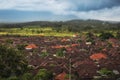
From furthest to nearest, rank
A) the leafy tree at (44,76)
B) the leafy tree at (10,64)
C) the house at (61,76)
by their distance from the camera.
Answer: the leafy tree at (10,64), the house at (61,76), the leafy tree at (44,76)

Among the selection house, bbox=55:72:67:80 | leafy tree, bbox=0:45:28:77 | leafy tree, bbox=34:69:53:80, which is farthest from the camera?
leafy tree, bbox=0:45:28:77

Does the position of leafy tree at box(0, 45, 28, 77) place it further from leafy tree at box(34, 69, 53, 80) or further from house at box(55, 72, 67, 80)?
house at box(55, 72, 67, 80)

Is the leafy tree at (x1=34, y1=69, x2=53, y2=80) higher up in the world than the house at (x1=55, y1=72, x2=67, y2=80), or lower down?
higher up

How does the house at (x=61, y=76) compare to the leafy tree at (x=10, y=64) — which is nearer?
the house at (x=61, y=76)

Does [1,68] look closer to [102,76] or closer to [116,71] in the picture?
[102,76]

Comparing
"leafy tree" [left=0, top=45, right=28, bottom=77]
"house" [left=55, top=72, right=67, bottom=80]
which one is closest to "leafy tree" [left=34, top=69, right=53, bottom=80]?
"house" [left=55, top=72, right=67, bottom=80]

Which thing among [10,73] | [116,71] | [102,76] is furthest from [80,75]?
[10,73]

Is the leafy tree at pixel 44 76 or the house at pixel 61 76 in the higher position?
the leafy tree at pixel 44 76

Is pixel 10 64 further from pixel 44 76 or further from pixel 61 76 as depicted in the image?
pixel 61 76

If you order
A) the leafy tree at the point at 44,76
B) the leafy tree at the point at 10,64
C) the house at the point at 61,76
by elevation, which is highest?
the leafy tree at the point at 10,64

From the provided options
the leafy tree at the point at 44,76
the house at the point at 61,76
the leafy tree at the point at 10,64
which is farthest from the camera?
the leafy tree at the point at 10,64

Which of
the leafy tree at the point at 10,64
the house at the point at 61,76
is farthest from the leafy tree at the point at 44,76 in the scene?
the leafy tree at the point at 10,64

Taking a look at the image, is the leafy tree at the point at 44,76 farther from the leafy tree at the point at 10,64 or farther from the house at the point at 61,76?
the leafy tree at the point at 10,64
